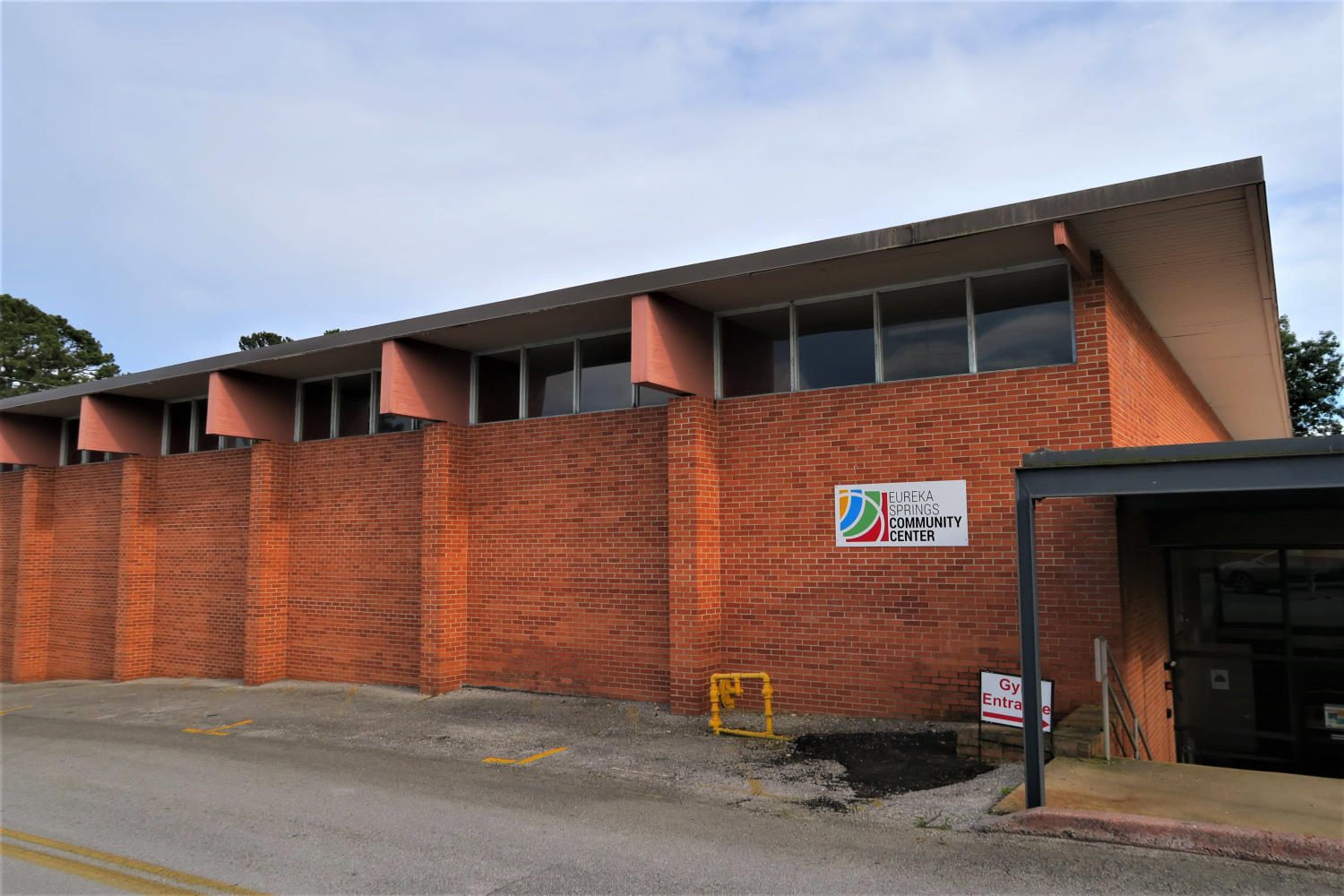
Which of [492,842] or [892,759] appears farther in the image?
[892,759]

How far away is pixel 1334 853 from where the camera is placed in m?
5.28

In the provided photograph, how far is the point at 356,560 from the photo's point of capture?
587 inches

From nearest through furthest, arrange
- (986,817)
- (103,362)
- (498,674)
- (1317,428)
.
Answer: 1. (986,817)
2. (498,674)
3. (1317,428)
4. (103,362)

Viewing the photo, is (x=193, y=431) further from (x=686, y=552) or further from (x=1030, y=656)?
(x=1030, y=656)

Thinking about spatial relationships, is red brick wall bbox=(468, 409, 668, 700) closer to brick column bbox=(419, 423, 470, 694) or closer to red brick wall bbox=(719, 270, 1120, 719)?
brick column bbox=(419, 423, 470, 694)

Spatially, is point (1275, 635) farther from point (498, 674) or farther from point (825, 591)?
point (498, 674)

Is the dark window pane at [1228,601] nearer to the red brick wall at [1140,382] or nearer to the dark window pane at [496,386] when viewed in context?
the red brick wall at [1140,382]

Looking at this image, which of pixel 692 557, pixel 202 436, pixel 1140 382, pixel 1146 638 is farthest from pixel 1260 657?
pixel 202 436

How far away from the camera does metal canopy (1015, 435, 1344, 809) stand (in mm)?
5652

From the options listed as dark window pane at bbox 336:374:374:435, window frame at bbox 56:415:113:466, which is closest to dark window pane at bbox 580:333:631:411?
dark window pane at bbox 336:374:374:435

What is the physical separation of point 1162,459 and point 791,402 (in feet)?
17.4

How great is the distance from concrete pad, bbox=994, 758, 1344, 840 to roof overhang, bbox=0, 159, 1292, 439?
502 cm

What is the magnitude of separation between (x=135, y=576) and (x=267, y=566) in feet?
14.4

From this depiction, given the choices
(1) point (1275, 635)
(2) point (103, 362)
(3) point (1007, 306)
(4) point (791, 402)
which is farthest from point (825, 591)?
(2) point (103, 362)
